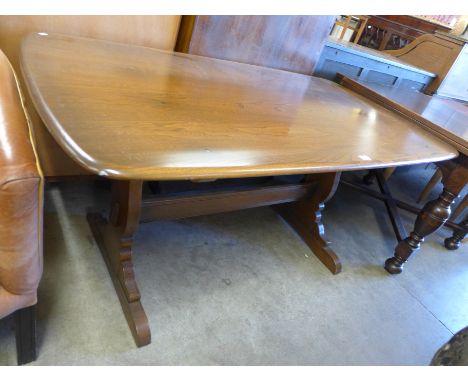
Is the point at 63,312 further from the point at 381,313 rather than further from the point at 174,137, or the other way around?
the point at 381,313

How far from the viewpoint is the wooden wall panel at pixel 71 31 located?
1.27m

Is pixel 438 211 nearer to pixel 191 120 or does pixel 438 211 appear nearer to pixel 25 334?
pixel 191 120

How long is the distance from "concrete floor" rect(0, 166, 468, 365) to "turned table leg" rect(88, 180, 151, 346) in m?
0.05

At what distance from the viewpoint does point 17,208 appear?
0.65m

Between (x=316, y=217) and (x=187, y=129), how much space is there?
3.76 feet

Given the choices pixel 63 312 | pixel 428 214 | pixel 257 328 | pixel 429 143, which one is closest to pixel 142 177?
pixel 63 312

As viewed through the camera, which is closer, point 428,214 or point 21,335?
point 21,335

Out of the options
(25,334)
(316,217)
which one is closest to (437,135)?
(316,217)

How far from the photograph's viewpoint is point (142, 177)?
2.18 feet

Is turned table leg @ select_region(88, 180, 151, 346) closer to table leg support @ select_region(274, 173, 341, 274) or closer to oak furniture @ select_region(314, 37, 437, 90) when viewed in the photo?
table leg support @ select_region(274, 173, 341, 274)

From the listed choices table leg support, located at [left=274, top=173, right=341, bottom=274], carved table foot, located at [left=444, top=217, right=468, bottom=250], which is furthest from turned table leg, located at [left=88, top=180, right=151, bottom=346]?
carved table foot, located at [left=444, top=217, right=468, bottom=250]

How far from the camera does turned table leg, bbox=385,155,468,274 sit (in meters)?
1.55

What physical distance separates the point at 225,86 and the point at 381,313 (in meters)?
1.24
